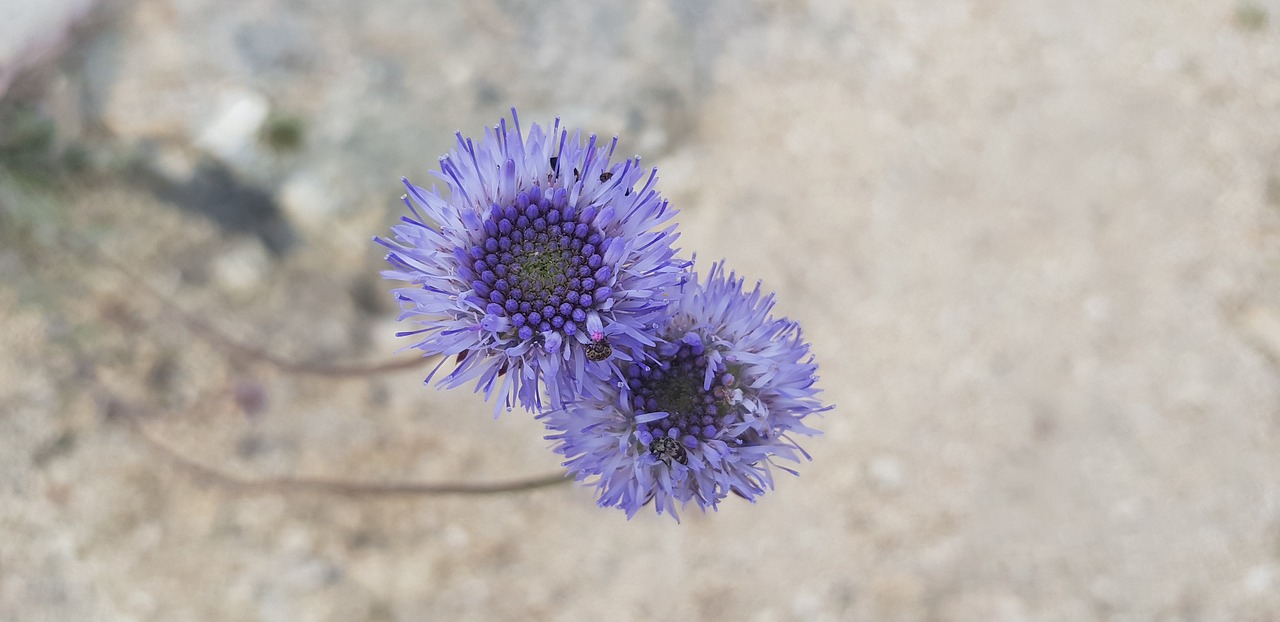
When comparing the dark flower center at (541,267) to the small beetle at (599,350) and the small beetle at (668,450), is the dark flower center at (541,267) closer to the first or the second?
the small beetle at (599,350)

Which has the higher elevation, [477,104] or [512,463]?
[477,104]

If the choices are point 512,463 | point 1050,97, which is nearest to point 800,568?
point 512,463

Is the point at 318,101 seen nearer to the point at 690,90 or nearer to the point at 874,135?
the point at 690,90

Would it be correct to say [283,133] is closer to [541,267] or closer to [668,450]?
[541,267]

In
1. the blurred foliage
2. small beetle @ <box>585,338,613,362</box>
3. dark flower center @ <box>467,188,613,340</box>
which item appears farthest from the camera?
the blurred foliage

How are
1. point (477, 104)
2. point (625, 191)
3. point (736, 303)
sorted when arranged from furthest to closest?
point (477, 104) → point (736, 303) → point (625, 191)

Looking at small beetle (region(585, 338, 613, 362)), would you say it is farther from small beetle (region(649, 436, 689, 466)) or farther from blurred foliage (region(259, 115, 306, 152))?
blurred foliage (region(259, 115, 306, 152))

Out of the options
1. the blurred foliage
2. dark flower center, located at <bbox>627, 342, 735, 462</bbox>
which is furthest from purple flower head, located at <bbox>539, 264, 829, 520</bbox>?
the blurred foliage
